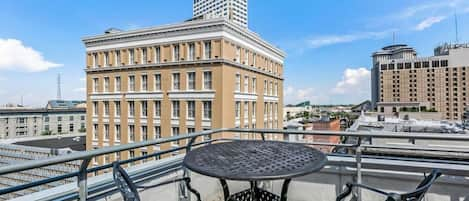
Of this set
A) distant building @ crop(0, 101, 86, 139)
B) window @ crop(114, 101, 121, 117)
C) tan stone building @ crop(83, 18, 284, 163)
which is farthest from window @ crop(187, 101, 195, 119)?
distant building @ crop(0, 101, 86, 139)

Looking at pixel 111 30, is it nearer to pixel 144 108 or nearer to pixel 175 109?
pixel 144 108

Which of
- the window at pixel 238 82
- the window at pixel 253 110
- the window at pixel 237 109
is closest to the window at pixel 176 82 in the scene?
the window at pixel 238 82

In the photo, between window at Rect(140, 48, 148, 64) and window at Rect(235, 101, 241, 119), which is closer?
window at Rect(235, 101, 241, 119)

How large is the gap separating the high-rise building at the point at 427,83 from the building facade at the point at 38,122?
248ft

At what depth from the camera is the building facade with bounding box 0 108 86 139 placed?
135 ft

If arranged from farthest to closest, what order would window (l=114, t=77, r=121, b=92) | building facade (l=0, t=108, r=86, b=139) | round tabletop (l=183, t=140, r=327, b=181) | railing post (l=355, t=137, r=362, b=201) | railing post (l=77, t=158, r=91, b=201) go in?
1. building facade (l=0, t=108, r=86, b=139)
2. window (l=114, t=77, r=121, b=92)
3. railing post (l=355, t=137, r=362, b=201)
4. railing post (l=77, t=158, r=91, b=201)
5. round tabletop (l=183, t=140, r=327, b=181)

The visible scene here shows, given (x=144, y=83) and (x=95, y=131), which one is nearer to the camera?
(x=144, y=83)

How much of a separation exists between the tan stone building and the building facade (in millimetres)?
31069

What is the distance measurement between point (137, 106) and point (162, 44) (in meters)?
5.11

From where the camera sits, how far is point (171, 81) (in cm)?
1841

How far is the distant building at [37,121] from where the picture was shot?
41.3 m

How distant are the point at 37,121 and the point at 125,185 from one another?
54.5 metres

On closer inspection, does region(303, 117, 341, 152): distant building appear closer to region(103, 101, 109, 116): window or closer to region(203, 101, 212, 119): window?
region(203, 101, 212, 119): window

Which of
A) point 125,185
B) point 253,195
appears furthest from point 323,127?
point 125,185
